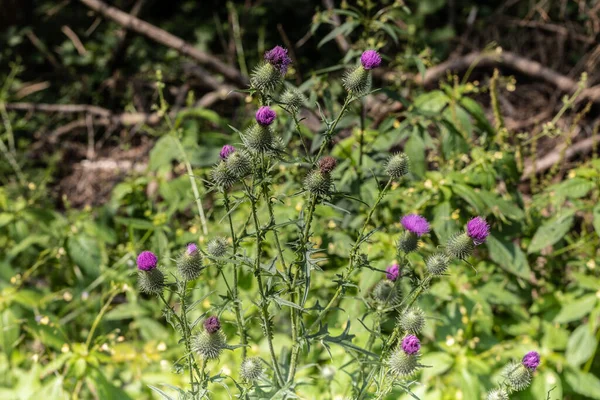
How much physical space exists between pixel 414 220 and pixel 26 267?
3074 mm

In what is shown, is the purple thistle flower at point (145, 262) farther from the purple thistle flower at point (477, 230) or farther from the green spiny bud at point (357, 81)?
the purple thistle flower at point (477, 230)

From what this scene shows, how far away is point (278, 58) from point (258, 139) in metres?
0.21

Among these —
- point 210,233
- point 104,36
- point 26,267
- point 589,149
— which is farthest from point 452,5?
point 26,267

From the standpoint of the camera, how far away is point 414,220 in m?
1.81

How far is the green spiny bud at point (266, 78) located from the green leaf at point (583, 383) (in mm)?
2011

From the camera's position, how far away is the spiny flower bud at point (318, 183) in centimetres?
162

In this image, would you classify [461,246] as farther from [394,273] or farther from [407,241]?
[394,273]

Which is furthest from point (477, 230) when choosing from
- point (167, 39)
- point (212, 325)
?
point (167, 39)

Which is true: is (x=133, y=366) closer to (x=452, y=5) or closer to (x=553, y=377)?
(x=553, y=377)

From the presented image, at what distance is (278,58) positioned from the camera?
5.25ft

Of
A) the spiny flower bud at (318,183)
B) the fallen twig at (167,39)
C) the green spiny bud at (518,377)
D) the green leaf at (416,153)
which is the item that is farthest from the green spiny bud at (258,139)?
the fallen twig at (167,39)

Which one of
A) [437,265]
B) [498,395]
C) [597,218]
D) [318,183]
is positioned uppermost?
[597,218]

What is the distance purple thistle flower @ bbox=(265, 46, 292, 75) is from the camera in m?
1.59

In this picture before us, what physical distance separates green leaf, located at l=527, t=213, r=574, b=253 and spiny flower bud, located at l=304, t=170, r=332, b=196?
161 cm
